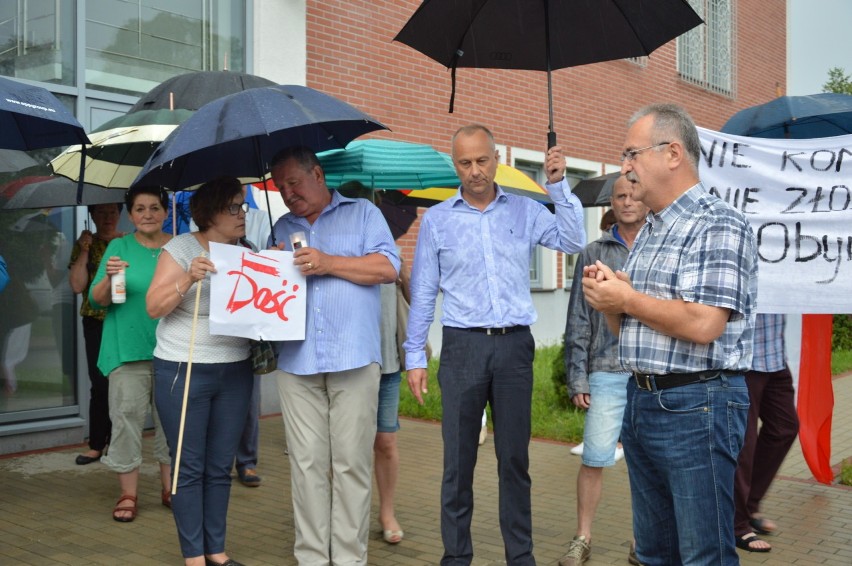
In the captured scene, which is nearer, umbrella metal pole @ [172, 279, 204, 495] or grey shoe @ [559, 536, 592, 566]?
umbrella metal pole @ [172, 279, 204, 495]

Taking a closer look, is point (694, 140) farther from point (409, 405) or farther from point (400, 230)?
point (409, 405)

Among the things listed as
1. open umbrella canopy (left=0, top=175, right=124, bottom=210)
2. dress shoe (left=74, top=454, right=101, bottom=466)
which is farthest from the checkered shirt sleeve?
dress shoe (left=74, top=454, right=101, bottom=466)

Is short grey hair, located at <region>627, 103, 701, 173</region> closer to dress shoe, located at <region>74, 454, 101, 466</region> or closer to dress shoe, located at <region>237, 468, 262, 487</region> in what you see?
dress shoe, located at <region>237, 468, 262, 487</region>

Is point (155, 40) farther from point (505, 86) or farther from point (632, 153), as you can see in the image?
point (632, 153)

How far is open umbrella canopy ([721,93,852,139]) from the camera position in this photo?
5.77m

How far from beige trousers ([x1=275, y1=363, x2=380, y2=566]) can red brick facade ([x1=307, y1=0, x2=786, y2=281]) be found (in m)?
4.69

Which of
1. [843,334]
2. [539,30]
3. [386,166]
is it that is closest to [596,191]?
[386,166]

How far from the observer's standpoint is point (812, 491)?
6801mm

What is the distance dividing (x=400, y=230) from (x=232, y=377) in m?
2.90

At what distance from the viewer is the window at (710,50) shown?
17.9 meters

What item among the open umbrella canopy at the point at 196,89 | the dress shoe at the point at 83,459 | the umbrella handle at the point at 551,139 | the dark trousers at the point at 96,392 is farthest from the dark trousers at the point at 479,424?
the dress shoe at the point at 83,459

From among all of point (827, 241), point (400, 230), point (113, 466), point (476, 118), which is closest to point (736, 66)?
point (476, 118)

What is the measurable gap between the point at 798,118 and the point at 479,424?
292 cm

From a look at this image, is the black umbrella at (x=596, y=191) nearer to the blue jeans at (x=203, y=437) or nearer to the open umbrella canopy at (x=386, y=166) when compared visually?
the open umbrella canopy at (x=386, y=166)
